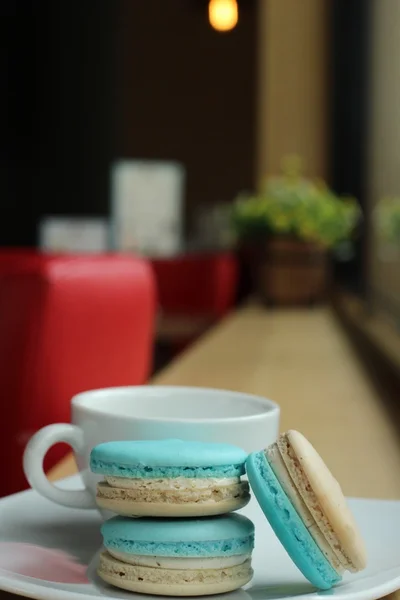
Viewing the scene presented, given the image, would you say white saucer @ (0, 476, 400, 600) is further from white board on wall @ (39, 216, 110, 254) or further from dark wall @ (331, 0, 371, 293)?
white board on wall @ (39, 216, 110, 254)

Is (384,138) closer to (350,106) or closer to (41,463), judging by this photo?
(350,106)

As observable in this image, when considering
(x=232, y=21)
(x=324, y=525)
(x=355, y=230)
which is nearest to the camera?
(x=324, y=525)

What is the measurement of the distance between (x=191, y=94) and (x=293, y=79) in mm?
3098

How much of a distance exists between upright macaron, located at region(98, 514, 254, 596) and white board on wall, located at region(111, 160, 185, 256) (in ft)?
13.3

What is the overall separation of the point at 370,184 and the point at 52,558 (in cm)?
289

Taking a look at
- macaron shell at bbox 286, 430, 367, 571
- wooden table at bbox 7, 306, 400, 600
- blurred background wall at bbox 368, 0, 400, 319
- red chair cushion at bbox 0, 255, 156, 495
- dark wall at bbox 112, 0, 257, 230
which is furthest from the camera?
dark wall at bbox 112, 0, 257, 230

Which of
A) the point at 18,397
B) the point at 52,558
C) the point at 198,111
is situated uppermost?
the point at 198,111

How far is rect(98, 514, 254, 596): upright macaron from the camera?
0.42 m

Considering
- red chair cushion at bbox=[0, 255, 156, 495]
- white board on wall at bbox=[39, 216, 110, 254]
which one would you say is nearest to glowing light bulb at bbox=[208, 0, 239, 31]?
white board on wall at bbox=[39, 216, 110, 254]

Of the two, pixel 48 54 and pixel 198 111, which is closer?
pixel 48 54

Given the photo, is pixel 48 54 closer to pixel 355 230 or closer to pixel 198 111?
pixel 198 111

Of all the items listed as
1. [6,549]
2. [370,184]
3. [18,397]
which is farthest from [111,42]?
[6,549]

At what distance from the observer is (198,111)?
670cm

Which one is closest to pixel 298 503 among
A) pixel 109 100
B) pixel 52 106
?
pixel 52 106
